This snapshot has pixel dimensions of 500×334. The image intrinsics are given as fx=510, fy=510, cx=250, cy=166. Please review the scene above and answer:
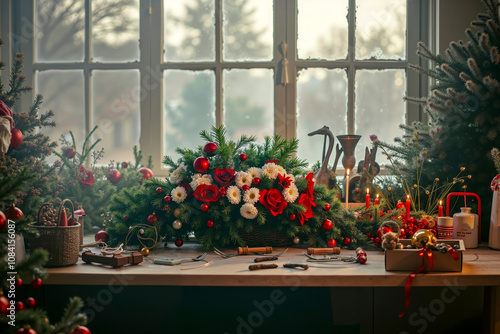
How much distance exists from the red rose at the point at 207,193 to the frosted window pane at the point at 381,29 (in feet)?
4.45

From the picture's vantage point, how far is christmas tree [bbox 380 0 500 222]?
6.90 ft

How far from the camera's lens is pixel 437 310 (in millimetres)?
1745

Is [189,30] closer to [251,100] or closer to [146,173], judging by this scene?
[251,100]

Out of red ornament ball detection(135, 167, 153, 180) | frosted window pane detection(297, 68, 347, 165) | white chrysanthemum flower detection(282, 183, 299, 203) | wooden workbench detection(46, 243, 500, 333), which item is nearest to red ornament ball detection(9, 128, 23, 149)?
wooden workbench detection(46, 243, 500, 333)

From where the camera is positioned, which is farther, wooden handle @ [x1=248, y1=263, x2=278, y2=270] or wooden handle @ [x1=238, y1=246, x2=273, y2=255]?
wooden handle @ [x1=238, y1=246, x2=273, y2=255]

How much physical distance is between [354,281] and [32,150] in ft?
4.19

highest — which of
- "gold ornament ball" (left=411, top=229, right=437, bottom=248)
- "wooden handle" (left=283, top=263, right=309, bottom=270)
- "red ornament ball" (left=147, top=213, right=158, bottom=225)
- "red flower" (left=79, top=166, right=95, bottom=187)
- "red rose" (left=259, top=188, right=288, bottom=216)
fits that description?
"red flower" (left=79, top=166, right=95, bottom=187)

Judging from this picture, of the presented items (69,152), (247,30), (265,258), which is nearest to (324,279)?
(265,258)

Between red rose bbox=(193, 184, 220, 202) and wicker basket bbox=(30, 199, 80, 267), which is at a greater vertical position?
red rose bbox=(193, 184, 220, 202)

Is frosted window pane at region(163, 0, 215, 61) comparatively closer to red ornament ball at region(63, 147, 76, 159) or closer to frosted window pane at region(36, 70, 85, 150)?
frosted window pane at region(36, 70, 85, 150)

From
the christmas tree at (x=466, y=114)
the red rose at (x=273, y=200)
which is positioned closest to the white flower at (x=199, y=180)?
the red rose at (x=273, y=200)

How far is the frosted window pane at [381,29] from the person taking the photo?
279 cm

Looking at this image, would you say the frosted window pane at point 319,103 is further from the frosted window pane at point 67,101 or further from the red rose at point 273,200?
the frosted window pane at point 67,101

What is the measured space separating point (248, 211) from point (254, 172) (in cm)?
16
